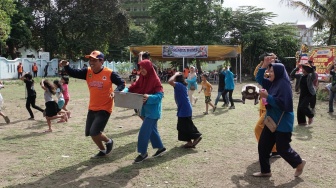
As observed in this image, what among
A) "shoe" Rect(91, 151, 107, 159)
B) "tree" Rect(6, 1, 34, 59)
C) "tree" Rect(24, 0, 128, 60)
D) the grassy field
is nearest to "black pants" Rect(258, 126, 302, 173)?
the grassy field

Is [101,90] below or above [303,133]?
above

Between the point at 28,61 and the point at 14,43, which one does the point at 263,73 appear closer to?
the point at 28,61

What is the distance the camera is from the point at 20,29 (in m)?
34.1

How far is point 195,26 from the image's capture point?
33.7 meters

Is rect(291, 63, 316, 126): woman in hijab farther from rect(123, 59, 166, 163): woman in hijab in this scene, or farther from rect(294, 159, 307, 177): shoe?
rect(123, 59, 166, 163): woman in hijab

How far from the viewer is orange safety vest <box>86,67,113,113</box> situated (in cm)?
548

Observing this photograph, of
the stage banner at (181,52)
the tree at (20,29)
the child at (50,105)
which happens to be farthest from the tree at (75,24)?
the child at (50,105)

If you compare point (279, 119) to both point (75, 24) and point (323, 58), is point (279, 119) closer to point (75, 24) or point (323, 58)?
point (323, 58)

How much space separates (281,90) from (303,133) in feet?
14.0

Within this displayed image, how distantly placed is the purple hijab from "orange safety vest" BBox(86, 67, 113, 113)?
249 centimetres

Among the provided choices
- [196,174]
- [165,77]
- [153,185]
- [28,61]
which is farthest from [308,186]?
[28,61]

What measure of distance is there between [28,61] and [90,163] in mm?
30604

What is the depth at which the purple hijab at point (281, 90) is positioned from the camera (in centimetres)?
450

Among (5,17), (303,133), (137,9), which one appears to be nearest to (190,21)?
(5,17)
